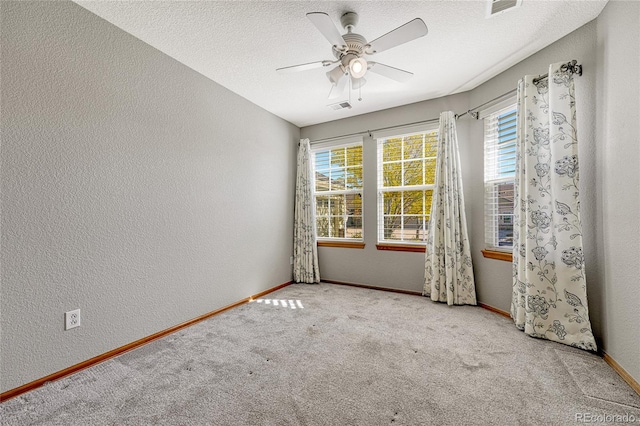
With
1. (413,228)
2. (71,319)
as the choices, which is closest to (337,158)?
(413,228)

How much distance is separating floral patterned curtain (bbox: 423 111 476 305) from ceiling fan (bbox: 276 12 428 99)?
1.30m

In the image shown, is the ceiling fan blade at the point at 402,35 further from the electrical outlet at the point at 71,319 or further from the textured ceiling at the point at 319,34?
the electrical outlet at the point at 71,319

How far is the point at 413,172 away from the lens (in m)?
3.66

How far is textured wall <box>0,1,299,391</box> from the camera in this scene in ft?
5.40

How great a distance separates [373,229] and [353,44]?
245 centimetres

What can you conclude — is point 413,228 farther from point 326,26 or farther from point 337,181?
point 326,26

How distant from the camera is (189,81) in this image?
266 cm

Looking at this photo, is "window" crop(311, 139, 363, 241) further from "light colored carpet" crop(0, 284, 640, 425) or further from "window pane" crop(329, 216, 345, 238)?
"light colored carpet" crop(0, 284, 640, 425)

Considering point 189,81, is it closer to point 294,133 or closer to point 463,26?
point 294,133

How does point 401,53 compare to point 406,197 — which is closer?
point 401,53

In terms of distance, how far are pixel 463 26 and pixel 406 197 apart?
6.65 ft

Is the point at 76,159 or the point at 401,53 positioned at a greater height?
the point at 401,53

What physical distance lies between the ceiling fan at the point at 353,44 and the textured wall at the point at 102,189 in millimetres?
1237

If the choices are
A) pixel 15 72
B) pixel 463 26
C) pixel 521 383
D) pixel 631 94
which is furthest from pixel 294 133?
pixel 521 383
